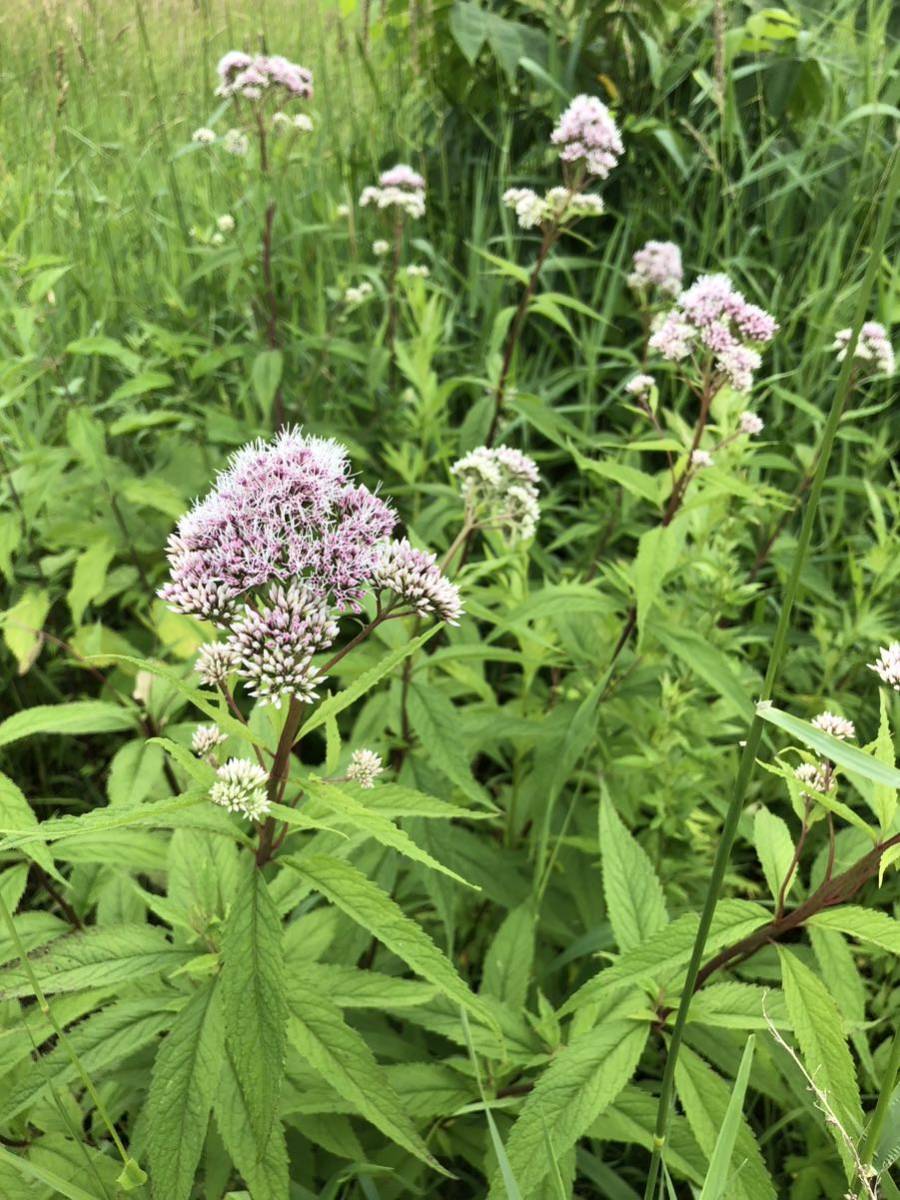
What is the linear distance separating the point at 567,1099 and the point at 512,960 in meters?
0.45

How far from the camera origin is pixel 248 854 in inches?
55.6

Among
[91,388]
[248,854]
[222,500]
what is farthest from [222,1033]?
[91,388]

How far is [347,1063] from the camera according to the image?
1.29 m

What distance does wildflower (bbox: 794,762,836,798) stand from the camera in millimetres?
1320

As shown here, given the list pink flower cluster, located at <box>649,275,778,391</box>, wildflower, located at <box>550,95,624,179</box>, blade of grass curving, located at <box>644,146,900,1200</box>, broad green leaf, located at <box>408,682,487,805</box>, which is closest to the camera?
blade of grass curving, located at <box>644,146,900,1200</box>

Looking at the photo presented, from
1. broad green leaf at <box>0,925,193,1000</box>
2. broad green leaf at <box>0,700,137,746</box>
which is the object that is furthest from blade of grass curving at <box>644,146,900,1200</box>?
broad green leaf at <box>0,700,137,746</box>

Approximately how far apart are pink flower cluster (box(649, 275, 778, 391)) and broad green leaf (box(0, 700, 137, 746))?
1.51 metres

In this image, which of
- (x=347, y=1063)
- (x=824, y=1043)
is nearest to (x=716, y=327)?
(x=824, y=1043)

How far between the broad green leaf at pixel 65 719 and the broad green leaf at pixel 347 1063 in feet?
2.17

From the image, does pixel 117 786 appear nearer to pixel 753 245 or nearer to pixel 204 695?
pixel 204 695

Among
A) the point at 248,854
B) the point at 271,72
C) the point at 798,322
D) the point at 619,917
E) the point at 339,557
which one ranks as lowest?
the point at 798,322

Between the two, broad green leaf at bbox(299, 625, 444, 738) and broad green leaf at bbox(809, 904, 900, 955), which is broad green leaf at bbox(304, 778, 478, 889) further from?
broad green leaf at bbox(809, 904, 900, 955)

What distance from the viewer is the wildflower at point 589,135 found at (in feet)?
9.63

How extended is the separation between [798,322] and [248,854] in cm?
371
